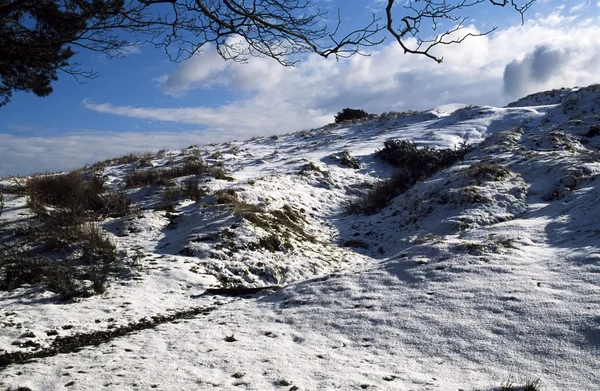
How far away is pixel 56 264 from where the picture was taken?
585cm

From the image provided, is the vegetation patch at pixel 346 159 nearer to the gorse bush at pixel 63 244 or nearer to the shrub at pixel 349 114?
the gorse bush at pixel 63 244

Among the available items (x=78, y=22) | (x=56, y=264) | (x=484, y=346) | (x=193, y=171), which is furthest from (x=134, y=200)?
(x=484, y=346)

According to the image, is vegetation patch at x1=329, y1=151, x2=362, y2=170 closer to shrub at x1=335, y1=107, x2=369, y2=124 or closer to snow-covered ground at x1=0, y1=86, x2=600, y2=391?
snow-covered ground at x1=0, y1=86, x2=600, y2=391

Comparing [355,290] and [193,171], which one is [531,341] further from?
[193,171]

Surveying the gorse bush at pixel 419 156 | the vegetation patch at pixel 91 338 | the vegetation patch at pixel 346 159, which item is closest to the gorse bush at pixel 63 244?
the vegetation patch at pixel 91 338

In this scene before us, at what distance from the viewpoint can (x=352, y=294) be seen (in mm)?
5230

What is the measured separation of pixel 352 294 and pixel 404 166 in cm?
935

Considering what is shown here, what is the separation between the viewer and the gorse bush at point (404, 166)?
448 inches

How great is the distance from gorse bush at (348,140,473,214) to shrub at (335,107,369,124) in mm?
13603

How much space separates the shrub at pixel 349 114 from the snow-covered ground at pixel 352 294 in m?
18.0

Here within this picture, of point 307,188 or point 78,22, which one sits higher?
point 78,22

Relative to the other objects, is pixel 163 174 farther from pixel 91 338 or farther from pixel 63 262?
pixel 91 338

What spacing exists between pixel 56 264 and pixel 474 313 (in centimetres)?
539

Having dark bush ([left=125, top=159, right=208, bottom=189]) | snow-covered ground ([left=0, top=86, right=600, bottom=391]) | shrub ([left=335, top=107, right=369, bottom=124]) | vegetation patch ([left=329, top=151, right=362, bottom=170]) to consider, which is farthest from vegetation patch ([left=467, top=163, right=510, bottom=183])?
shrub ([left=335, top=107, right=369, bottom=124])
